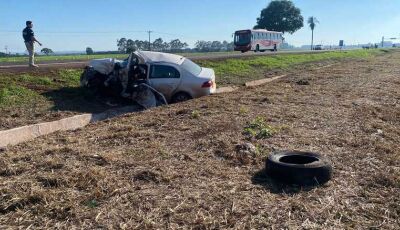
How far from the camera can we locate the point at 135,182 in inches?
204

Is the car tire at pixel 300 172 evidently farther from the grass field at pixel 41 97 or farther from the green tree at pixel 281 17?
the green tree at pixel 281 17

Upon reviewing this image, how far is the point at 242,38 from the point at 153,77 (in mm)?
40032

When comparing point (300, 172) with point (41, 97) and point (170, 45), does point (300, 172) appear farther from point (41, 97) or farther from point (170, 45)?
point (170, 45)

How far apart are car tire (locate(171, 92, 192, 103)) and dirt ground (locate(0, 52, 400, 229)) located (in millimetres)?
3060

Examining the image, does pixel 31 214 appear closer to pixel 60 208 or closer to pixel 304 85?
pixel 60 208

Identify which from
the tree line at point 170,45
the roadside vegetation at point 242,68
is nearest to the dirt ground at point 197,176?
the roadside vegetation at point 242,68

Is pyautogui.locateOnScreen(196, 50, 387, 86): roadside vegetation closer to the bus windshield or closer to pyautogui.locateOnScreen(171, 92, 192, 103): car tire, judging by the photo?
pyautogui.locateOnScreen(171, 92, 192, 103): car tire

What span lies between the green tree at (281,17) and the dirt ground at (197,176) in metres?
88.1

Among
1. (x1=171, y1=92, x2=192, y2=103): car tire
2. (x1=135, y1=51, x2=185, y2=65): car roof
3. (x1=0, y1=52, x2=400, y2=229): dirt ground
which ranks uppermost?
(x1=135, y1=51, x2=185, y2=65): car roof

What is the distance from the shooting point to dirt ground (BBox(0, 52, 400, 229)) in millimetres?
4176

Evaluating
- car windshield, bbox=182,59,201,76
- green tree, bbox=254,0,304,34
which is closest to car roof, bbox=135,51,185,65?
car windshield, bbox=182,59,201,76

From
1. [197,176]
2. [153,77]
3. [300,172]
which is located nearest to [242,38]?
[153,77]

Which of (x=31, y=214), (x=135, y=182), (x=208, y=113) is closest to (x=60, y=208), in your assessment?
(x=31, y=214)

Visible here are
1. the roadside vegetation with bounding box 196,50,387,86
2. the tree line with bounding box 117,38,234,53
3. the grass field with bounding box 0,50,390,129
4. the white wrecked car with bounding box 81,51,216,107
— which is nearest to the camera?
the grass field with bounding box 0,50,390,129
